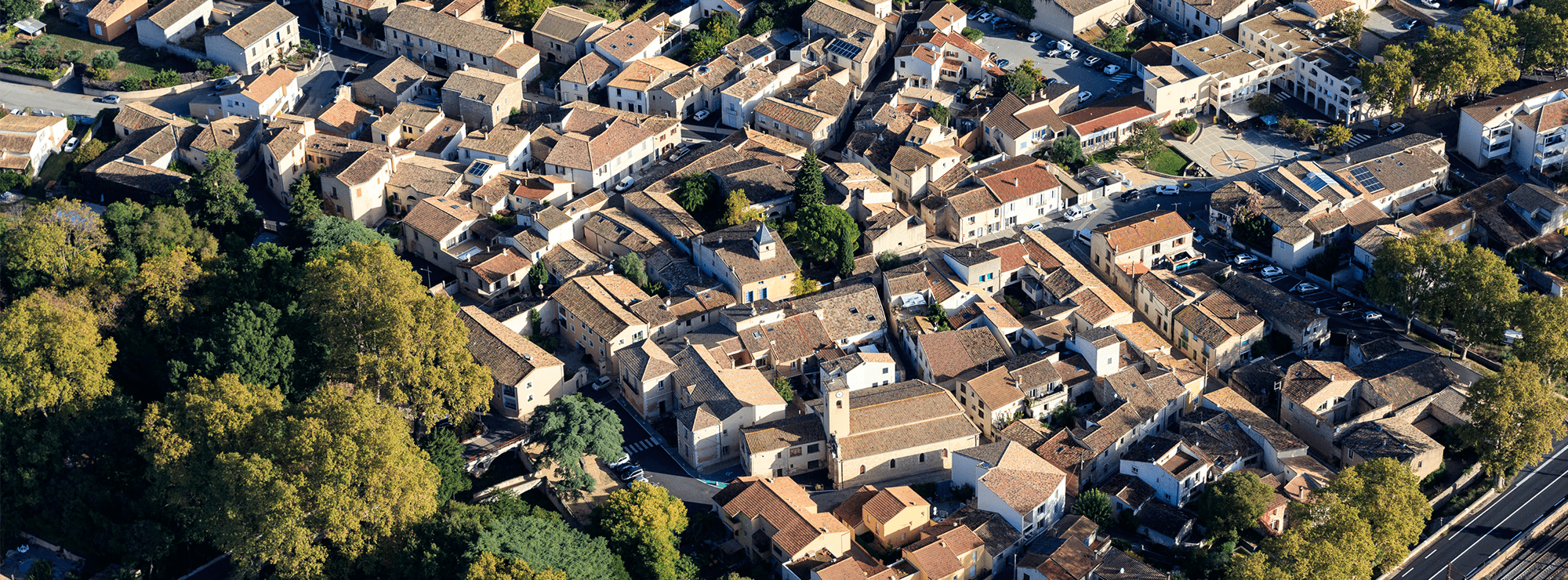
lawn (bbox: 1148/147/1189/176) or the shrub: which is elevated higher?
the shrub

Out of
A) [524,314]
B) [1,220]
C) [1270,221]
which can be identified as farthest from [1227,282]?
[1,220]

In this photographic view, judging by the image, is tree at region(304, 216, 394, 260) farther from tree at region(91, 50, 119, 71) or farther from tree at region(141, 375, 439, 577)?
tree at region(91, 50, 119, 71)

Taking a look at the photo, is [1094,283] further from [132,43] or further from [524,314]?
[132,43]

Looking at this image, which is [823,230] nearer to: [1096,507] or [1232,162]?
[1096,507]

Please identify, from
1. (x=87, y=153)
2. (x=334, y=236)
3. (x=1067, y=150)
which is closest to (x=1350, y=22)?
(x=1067, y=150)

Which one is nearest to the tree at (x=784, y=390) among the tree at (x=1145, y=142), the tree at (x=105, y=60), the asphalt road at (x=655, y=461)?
the asphalt road at (x=655, y=461)

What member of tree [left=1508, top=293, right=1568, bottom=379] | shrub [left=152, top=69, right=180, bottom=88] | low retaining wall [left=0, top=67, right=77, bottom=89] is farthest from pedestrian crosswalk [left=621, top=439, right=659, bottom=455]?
low retaining wall [left=0, top=67, right=77, bottom=89]
